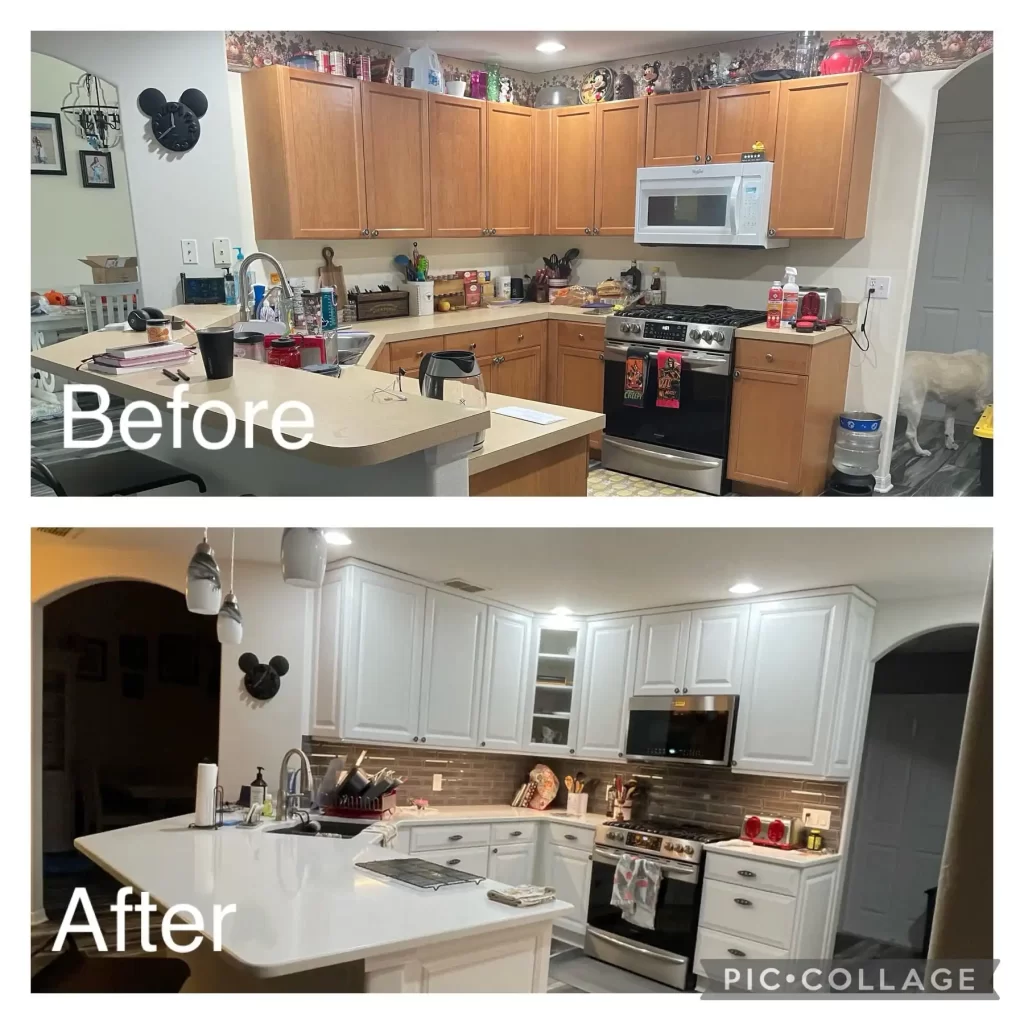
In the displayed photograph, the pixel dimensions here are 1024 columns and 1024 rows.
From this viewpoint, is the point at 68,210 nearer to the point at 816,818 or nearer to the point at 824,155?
the point at 816,818

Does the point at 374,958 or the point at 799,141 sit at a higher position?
the point at 799,141

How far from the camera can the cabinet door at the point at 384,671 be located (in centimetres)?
116

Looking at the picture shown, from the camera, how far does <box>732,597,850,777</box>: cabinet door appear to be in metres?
1.11

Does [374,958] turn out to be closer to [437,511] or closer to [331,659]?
[331,659]

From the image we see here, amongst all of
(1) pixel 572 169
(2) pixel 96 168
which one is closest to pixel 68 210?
(2) pixel 96 168

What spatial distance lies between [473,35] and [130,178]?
1721 millimetres

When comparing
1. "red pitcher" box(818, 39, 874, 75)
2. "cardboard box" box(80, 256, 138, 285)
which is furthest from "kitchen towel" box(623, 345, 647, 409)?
"cardboard box" box(80, 256, 138, 285)

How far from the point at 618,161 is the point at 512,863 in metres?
3.29

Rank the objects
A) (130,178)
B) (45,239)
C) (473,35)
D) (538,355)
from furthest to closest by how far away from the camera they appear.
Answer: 1. (538,355)
2. (130,178)
3. (45,239)
4. (473,35)

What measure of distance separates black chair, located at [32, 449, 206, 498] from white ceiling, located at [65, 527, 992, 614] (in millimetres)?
134

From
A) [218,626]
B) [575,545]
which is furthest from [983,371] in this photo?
[218,626]

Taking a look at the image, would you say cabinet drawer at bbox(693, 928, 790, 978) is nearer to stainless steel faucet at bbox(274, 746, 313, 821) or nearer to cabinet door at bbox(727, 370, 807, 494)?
stainless steel faucet at bbox(274, 746, 313, 821)

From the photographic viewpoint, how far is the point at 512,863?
1.15 meters
